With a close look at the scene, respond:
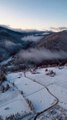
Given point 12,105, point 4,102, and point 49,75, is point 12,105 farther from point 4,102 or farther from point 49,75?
point 49,75

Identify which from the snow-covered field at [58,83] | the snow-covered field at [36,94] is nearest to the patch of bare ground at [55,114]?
the snow-covered field at [36,94]

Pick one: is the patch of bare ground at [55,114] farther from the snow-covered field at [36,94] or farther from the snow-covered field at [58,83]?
the snow-covered field at [58,83]

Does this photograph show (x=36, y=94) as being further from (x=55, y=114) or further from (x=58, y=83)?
(x=55, y=114)

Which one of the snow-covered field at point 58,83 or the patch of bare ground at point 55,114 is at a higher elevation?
the patch of bare ground at point 55,114

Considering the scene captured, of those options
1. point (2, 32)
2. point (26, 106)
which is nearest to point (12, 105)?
point (26, 106)

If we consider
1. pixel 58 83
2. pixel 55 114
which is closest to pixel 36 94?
pixel 58 83

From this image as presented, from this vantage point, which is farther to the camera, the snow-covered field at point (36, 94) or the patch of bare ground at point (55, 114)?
the snow-covered field at point (36, 94)

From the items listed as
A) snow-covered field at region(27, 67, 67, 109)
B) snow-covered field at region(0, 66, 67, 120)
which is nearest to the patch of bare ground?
snow-covered field at region(0, 66, 67, 120)

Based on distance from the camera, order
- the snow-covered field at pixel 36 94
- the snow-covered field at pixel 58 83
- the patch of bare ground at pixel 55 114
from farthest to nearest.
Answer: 1. the snow-covered field at pixel 58 83
2. the snow-covered field at pixel 36 94
3. the patch of bare ground at pixel 55 114
